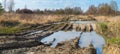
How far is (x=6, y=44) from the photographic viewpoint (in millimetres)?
17562

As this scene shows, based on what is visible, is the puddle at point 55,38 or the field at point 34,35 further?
the puddle at point 55,38

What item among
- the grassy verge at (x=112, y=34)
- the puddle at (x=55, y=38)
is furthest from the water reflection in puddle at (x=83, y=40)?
the grassy verge at (x=112, y=34)

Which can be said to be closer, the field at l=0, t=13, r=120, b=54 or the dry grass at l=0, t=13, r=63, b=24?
the field at l=0, t=13, r=120, b=54

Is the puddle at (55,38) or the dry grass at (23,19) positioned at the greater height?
the puddle at (55,38)

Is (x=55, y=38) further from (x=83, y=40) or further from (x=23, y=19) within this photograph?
(x=23, y=19)

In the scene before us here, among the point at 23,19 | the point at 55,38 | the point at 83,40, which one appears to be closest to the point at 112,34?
the point at 83,40

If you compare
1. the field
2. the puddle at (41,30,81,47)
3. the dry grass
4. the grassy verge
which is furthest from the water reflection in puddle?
the dry grass

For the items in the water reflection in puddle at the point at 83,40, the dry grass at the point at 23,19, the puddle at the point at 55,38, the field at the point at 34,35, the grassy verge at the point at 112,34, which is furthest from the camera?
the dry grass at the point at 23,19

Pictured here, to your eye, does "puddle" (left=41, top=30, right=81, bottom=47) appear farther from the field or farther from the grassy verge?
the grassy verge

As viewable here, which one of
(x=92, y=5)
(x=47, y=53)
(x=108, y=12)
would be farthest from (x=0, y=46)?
(x=92, y=5)

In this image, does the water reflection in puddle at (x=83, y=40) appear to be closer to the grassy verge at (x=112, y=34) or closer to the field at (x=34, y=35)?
the field at (x=34, y=35)

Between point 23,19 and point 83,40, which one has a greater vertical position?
point 83,40

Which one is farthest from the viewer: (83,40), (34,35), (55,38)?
(34,35)

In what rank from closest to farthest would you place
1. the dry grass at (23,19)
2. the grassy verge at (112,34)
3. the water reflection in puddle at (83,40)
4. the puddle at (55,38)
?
the grassy verge at (112,34)
the water reflection in puddle at (83,40)
the puddle at (55,38)
the dry grass at (23,19)
